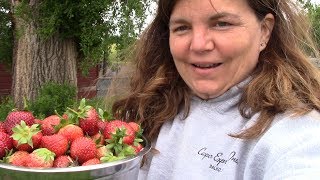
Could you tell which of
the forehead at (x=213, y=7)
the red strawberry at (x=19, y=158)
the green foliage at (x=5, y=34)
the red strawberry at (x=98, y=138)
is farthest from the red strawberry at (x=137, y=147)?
the green foliage at (x=5, y=34)

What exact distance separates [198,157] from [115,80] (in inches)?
30.3

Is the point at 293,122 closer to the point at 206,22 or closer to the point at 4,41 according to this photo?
the point at 206,22

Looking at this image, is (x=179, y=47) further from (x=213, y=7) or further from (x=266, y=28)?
(x=266, y=28)

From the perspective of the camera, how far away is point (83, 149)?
4.08 ft

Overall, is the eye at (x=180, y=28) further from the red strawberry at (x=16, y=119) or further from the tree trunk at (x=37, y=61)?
the tree trunk at (x=37, y=61)

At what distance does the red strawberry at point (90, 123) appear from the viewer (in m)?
1.38

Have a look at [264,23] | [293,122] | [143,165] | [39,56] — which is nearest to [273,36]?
[264,23]

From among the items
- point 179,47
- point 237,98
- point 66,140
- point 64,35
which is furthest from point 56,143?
point 64,35

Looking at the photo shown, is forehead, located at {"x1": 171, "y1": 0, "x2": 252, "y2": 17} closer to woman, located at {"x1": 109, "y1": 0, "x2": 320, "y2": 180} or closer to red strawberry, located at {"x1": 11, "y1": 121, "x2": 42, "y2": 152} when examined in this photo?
woman, located at {"x1": 109, "y1": 0, "x2": 320, "y2": 180}

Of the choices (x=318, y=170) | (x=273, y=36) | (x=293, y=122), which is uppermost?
(x=273, y=36)

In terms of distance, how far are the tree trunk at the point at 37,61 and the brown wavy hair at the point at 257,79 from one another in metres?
3.27

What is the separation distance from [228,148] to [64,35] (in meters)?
3.97

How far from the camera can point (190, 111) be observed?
1.62 meters

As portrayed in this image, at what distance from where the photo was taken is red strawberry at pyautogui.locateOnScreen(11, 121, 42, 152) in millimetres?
1243
